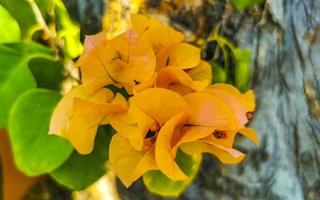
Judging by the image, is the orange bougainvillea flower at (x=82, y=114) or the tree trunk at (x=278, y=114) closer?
the orange bougainvillea flower at (x=82, y=114)

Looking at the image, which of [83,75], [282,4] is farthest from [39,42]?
[282,4]

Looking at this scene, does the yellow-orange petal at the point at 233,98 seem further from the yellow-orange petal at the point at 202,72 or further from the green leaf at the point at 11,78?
the green leaf at the point at 11,78

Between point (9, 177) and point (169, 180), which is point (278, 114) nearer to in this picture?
point (169, 180)

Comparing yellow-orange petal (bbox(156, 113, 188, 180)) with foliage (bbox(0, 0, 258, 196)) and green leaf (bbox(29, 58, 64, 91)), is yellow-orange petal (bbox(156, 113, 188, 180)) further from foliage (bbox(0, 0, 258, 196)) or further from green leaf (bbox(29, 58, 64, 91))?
green leaf (bbox(29, 58, 64, 91))

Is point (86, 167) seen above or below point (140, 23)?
below

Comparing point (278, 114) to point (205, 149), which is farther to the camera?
point (278, 114)

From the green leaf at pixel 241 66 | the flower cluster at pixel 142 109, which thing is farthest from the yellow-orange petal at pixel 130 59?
the green leaf at pixel 241 66

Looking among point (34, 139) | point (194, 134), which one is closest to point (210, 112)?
point (194, 134)
